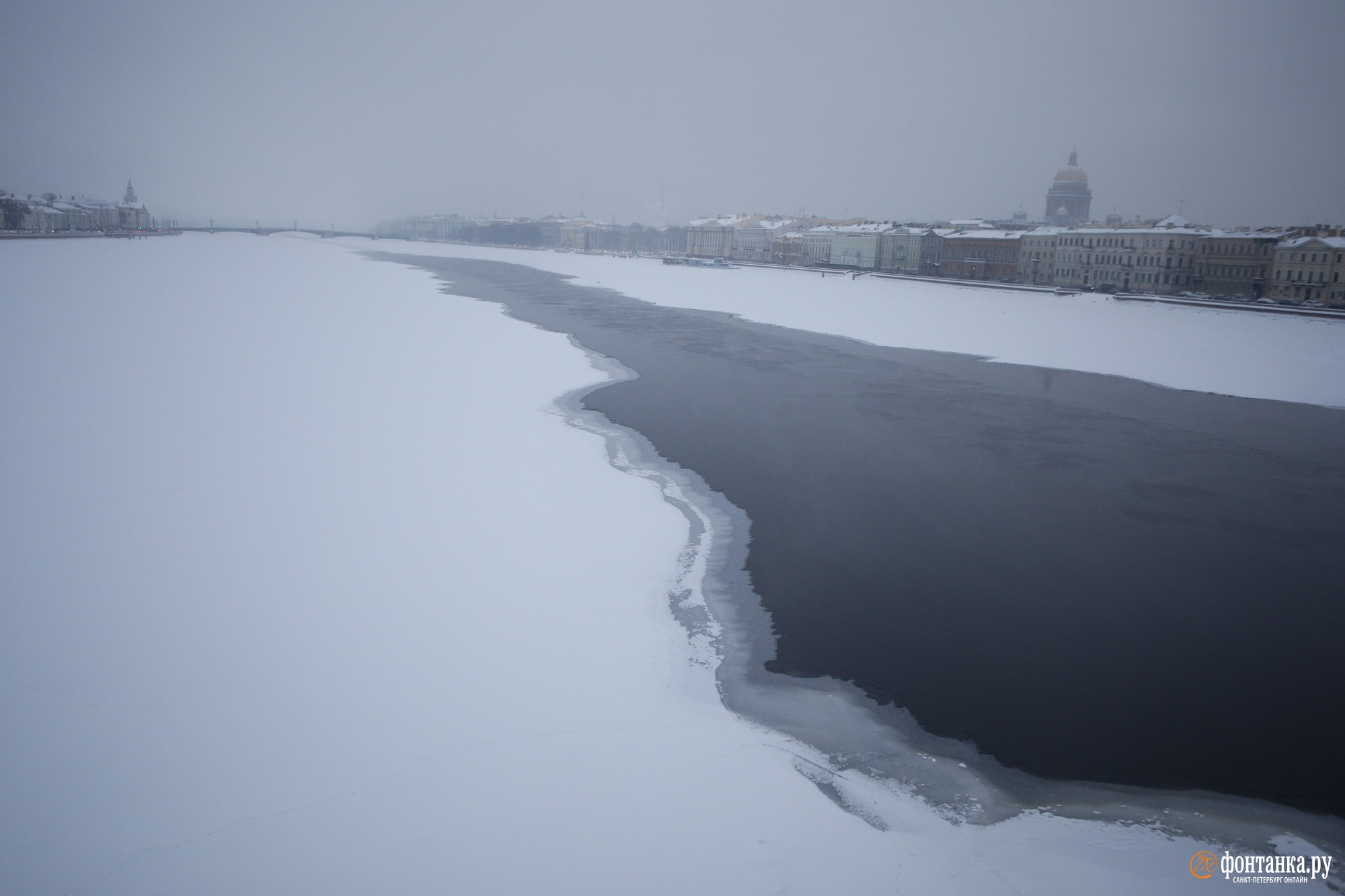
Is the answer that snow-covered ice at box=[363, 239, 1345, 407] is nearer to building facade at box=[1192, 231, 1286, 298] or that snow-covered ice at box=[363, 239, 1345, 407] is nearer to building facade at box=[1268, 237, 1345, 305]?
building facade at box=[1268, 237, 1345, 305]

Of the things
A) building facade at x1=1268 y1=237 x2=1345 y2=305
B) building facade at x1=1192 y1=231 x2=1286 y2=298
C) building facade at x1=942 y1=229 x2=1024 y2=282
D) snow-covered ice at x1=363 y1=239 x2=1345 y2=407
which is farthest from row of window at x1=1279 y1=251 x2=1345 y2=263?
building facade at x1=942 y1=229 x2=1024 y2=282

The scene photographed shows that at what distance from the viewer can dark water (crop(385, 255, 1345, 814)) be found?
4.76 meters

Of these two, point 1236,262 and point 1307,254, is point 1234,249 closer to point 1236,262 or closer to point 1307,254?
point 1236,262

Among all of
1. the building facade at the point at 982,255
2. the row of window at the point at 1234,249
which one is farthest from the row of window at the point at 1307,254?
the building facade at the point at 982,255

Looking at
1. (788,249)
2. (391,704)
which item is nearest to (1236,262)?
(788,249)

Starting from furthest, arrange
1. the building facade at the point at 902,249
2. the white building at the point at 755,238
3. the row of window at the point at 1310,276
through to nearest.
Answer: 1. the white building at the point at 755,238
2. the building facade at the point at 902,249
3. the row of window at the point at 1310,276

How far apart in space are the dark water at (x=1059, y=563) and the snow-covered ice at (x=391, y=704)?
88 centimetres

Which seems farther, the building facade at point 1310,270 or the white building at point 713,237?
the white building at point 713,237

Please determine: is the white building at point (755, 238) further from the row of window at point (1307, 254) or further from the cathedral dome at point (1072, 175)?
the row of window at point (1307, 254)

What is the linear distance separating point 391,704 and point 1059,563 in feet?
17.2

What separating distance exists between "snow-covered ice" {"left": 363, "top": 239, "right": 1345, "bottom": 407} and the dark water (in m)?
4.13

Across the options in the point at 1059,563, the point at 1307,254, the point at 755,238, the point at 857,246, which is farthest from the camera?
the point at 755,238

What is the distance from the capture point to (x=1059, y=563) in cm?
699

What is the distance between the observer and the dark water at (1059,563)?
476cm
